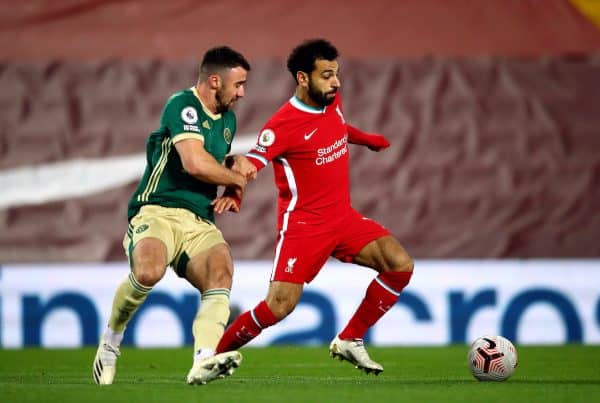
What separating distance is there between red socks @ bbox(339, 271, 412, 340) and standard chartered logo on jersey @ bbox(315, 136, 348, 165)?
30.1 inches

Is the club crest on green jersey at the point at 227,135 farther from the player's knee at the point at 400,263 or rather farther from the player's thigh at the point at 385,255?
the player's knee at the point at 400,263

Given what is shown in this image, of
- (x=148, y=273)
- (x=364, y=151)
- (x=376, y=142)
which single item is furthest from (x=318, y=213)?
(x=364, y=151)

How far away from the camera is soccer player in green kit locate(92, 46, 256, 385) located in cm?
633

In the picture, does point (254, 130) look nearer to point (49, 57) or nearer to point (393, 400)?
point (49, 57)

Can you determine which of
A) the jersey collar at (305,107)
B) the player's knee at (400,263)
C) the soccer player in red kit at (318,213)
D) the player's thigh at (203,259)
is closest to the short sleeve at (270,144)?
the soccer player in red kit at (318,213)

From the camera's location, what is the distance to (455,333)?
36.4 feet

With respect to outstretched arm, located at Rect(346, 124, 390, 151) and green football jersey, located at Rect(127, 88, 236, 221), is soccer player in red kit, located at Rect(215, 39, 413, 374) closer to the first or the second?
outstretched arm, located at Rect(346, 124, 390, 151)

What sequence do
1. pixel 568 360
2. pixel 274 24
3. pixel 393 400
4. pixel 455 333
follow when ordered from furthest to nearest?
1. pixel 274 24
2. pixel 455 333
3. pixel 568 360
4. pixel 393 400

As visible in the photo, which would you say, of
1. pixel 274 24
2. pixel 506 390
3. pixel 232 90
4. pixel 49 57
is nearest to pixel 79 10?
pixel 49 57

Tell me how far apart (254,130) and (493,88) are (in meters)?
2.32

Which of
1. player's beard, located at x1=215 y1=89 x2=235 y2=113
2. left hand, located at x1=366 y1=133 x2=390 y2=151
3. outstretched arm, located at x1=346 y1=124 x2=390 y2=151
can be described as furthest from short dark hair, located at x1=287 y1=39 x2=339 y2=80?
player's beard, located at x1=215 y1=89 x2=235 y2=113

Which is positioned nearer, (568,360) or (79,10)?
(568,360)

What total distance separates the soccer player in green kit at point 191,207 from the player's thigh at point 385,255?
39.2 inches

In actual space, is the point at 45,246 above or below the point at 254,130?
below
